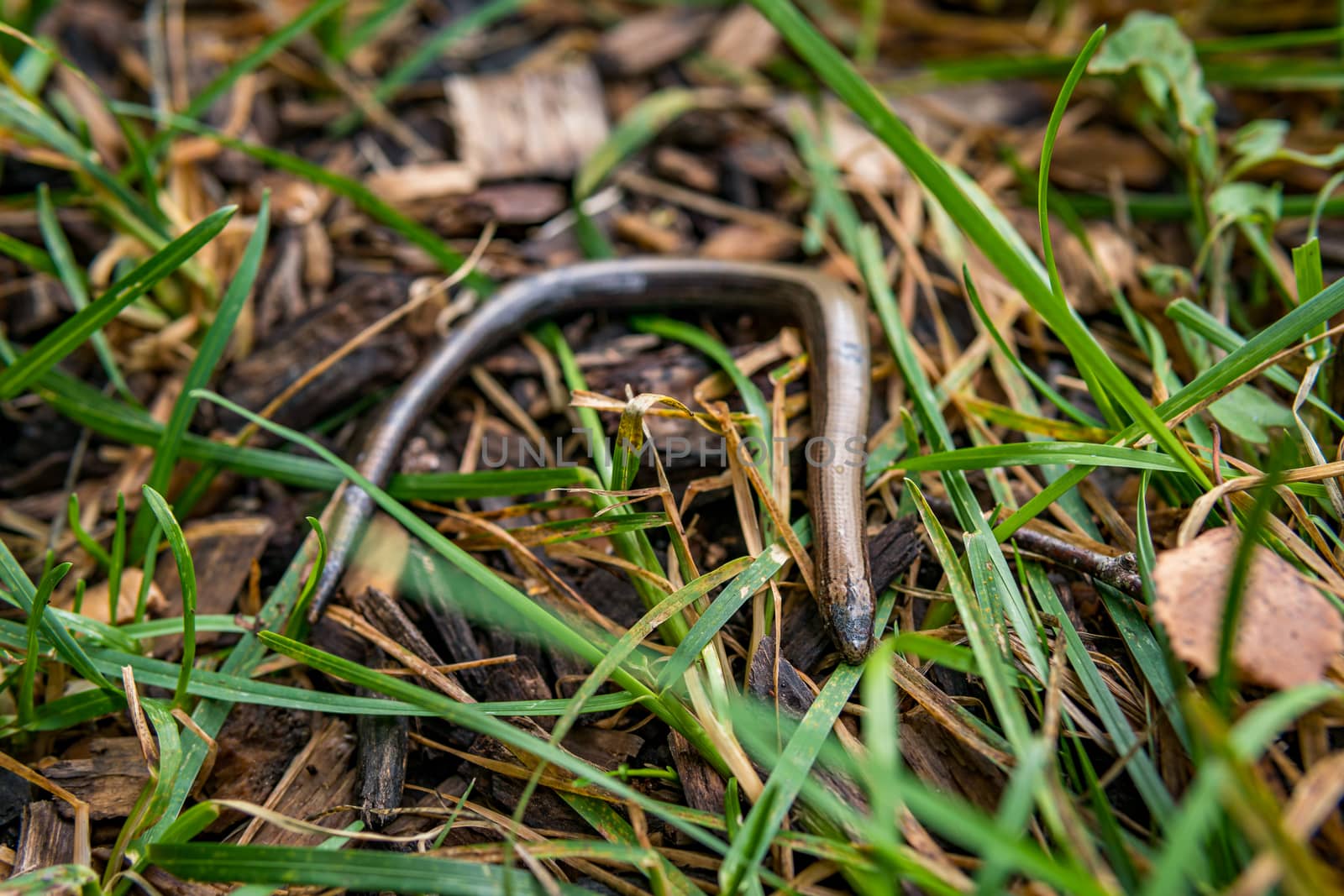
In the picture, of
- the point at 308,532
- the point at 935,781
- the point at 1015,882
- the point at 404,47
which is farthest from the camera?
the point at 404,47

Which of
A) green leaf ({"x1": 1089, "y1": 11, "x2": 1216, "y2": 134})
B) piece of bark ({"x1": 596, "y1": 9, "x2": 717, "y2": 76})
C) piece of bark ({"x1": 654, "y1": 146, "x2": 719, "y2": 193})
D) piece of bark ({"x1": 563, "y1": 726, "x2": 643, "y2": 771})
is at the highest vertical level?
green leaf ({"x1": 1089, "y1": 11, "x2": 1216, "y2": 134})

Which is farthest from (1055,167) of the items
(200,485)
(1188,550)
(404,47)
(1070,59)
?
(200,485)

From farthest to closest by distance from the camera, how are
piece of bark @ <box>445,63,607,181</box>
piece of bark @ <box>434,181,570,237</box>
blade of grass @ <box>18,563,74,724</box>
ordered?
1. piece of bark @ <box>445,63,607,181</box>
2. piece of bark @ <box>434,181,570,237</box>
3. blade of grass @ <box>18,563,74,724</box>

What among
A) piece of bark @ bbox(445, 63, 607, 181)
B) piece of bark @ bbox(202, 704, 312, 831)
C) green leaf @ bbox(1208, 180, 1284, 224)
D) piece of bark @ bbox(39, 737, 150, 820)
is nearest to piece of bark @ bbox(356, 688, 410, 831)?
piece of bark @ bbox(202, 704, 312, 831)

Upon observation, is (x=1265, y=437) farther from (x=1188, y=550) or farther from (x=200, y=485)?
(x=200, y=485)

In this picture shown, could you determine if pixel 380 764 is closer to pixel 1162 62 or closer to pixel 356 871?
pixel 356 871

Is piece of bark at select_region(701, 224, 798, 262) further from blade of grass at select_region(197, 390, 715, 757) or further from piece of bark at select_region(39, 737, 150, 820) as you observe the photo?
piece of bark at select_region(39, 737, 150, 820)

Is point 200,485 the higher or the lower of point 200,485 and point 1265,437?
the lower
